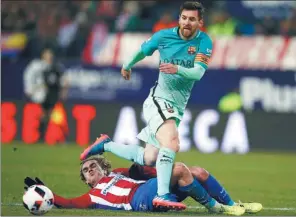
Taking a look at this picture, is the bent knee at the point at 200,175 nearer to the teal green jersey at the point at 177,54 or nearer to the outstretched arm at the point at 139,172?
the outstretched arm at the point at 139,172

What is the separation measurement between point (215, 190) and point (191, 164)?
678cm

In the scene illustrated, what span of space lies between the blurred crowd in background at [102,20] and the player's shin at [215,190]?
529 inches

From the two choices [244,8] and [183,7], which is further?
[244,8]

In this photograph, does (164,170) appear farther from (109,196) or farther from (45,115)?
(45,115)

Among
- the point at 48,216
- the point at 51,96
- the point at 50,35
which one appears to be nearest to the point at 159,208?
the point at 48,216

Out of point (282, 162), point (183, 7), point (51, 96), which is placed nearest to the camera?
point (183, 7)

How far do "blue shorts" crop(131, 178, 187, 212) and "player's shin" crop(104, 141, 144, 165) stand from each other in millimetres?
466

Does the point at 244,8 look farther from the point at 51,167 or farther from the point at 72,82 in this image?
the point at 51,167

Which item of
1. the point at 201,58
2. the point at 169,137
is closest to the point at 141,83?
the point at 201,58

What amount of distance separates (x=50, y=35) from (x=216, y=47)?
4.22 m

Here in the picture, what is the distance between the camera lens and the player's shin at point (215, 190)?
9.34m

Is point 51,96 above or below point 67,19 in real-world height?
below

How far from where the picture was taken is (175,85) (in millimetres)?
9773

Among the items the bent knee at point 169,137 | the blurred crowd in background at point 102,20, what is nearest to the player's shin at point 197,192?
the bent knee at point 169,137
